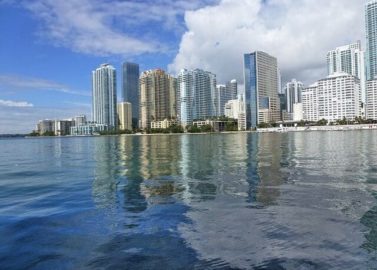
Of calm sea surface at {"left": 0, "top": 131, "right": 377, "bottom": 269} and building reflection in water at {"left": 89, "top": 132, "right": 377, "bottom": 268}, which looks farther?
building reflection in water at {"left": 89, "top": 132, "right": 377, "bottom": 268}

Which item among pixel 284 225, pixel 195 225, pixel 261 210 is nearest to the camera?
pixel 284 225

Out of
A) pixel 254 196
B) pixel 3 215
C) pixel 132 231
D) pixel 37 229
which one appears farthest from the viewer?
pixel 254 196

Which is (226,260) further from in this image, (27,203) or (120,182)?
(120,182)

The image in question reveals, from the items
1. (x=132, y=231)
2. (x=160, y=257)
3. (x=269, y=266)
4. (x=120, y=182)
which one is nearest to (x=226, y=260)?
(x=269, y=266)

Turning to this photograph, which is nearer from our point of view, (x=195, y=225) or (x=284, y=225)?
(x=284, y=225)

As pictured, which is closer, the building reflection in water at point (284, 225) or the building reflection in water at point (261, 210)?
the building reflection in water at point (284, 225)

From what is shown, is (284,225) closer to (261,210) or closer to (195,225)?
(261,210)

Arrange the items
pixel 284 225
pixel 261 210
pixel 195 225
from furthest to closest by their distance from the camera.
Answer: pixel 261 210 < pixel 195 225 < pixel 284 225

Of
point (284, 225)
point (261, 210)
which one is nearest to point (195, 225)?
point (284, 225)

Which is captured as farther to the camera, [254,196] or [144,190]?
[144,190]

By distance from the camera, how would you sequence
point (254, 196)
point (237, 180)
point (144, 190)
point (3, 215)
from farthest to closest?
point (237, 180) < point (144, 190) < point (254, 196) < point (3, 215)

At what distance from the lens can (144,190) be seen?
82.0 feet

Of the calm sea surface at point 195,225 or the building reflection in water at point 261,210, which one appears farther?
the building reflection in water at point 261,210

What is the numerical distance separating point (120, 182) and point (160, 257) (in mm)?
18076
